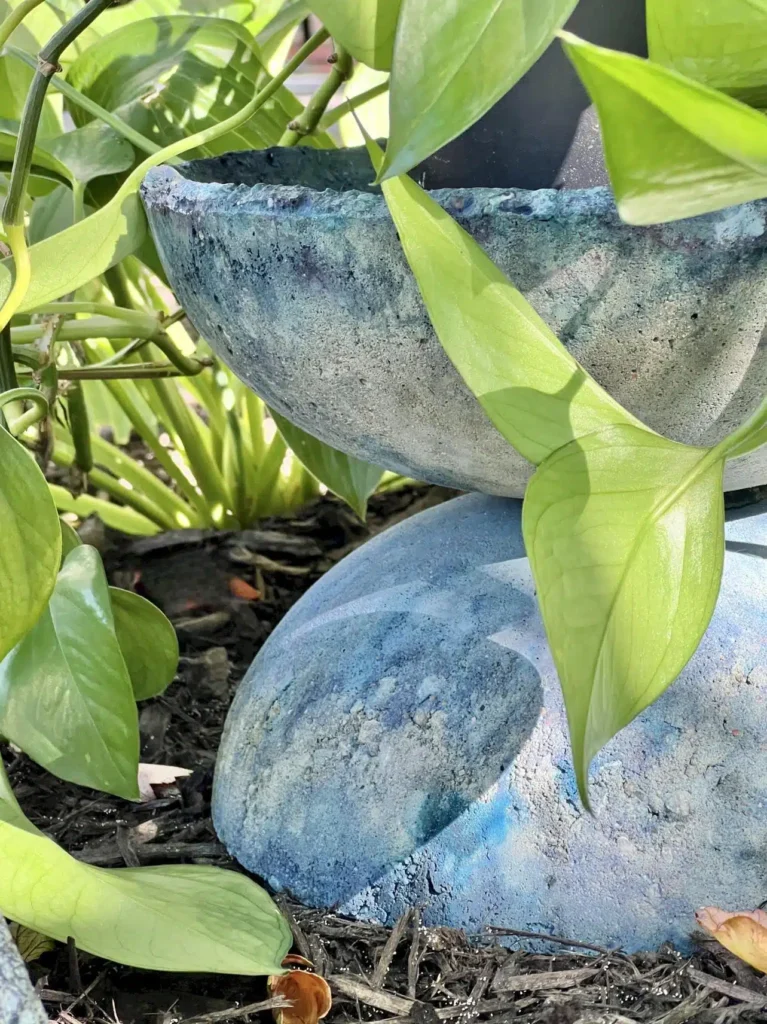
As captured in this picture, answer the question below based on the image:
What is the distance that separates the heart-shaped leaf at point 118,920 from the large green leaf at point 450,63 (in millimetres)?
357

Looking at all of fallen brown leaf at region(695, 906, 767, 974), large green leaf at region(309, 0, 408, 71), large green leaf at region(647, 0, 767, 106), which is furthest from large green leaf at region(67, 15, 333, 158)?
fallen brown leaf at region(695, 906, 767, 974)

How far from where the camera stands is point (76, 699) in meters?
0.64

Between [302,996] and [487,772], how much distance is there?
6.3 inches

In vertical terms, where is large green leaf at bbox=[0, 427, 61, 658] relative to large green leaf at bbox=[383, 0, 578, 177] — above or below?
below

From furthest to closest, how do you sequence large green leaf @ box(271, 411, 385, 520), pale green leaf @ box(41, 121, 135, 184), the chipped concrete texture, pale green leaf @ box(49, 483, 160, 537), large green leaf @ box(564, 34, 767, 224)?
pale green leaf @ box(49, 483, 160, 537) → large green leaf @ box(271, 411, 385, 520) → pale green leaf @ box(41, 121, 135, 184) → the chipped concrete texture → large green leaf @ box(564, 34, 767, 224)

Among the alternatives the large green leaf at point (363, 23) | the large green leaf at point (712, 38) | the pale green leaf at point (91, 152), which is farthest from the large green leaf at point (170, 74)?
the large green leaf at point (712, 38)

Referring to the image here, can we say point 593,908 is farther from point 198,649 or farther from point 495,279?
point 198,649

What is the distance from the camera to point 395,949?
25.2 inches

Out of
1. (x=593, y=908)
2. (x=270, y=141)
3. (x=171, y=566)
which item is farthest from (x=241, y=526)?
(x=593, y=908)

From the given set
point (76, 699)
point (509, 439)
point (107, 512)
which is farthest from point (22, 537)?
point (107, 512)

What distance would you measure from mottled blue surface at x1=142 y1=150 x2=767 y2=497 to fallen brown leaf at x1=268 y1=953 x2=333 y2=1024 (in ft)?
0.95

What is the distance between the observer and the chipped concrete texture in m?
0.46

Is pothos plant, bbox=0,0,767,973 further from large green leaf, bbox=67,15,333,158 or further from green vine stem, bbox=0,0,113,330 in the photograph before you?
large green leaf, bbox=67,15,333,158

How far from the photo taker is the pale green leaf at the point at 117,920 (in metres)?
0.52
